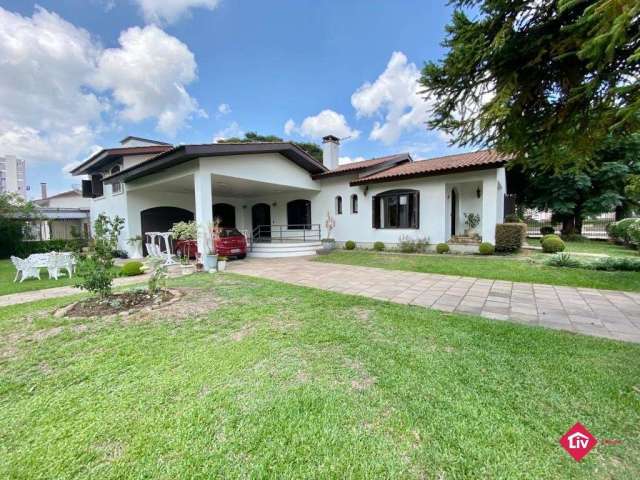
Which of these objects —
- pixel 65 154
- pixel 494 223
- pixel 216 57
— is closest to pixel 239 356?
pixel 494 223

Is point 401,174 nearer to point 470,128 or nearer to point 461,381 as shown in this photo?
point 470,128

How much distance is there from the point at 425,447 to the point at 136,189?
14639mm

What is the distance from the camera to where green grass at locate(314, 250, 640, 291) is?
635 centimetres

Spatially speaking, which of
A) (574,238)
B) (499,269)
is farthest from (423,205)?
(574,238)

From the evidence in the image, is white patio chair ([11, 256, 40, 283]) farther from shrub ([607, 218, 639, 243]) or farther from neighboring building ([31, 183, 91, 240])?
shrub ([607, 218, 639, 243])

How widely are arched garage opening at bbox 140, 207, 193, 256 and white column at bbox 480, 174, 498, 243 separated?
1418 cm

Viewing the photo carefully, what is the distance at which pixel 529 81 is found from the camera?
12.6 feet

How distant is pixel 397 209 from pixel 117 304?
10.6m

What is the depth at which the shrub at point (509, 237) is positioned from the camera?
379 inches

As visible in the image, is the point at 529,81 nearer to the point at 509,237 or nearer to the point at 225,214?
the point at 509,237

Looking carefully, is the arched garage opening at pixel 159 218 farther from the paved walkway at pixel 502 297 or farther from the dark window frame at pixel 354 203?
Answer: the dark window frame at pixel 354 203

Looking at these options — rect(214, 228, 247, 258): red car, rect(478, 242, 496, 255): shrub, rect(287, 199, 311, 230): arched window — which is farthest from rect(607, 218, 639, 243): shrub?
rect(214, 228, 247, 258): red car

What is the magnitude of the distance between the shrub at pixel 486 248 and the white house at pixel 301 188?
1.05ft

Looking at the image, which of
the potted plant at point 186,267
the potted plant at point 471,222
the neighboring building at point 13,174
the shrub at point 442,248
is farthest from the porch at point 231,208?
the neighboring building at point 13,174
